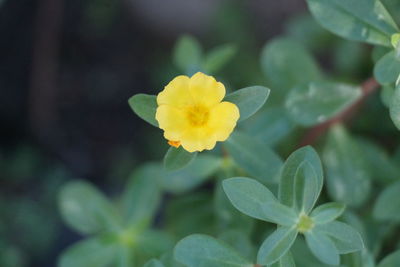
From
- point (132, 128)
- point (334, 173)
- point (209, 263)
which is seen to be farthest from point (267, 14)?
point (209, 263)

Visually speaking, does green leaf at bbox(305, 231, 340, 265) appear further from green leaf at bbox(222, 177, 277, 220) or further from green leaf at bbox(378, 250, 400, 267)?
green leaf at bbox(378, 250, 400, 267)

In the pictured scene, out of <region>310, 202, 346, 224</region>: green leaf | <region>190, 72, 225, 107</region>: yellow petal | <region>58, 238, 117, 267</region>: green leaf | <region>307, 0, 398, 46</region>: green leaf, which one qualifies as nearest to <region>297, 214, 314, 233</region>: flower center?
<region>310, 202, 346, 224</region>: green leaf

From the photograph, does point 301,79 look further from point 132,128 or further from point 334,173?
point 132,128

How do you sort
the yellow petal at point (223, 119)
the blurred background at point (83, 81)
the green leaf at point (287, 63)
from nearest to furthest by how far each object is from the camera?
the yellow petal at point (223, 119) → the green leaf at point (287, 63) → the blurred background at point (83, 81)

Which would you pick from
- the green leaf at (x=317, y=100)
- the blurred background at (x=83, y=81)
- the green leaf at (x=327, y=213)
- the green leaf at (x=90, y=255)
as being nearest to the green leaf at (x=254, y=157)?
the green leaf at (x=317, y=100)

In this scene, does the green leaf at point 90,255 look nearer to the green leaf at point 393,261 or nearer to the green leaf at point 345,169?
the green leaf at point 345,169

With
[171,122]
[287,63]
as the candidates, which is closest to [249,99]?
[171,122]

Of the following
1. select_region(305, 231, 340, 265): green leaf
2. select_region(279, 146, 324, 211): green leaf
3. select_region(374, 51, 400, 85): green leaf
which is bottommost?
select_region(305, 231, 340, 265): green leaf
